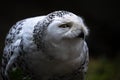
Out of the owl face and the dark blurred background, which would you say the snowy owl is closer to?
the owl face

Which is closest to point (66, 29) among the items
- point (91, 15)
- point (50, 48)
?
point (50, 48)

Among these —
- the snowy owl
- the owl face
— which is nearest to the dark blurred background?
the snowy owl

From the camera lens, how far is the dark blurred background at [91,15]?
421 inches

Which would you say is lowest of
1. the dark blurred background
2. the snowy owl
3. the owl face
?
the dark blurred background

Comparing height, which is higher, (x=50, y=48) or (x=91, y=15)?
(x=50, y=48)

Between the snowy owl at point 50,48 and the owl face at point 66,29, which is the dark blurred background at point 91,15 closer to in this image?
the snowy owl at point 50,48

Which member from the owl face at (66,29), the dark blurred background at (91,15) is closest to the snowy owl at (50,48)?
the owl face at (66,29)

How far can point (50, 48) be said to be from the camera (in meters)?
5.10

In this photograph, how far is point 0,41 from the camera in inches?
411

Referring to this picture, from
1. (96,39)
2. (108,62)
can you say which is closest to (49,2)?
(96,39)

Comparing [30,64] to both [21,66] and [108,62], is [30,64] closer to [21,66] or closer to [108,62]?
[21,66]

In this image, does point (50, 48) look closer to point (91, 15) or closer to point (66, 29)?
point (66, 29)

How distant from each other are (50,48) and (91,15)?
5.79 meters

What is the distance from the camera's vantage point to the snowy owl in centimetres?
501
